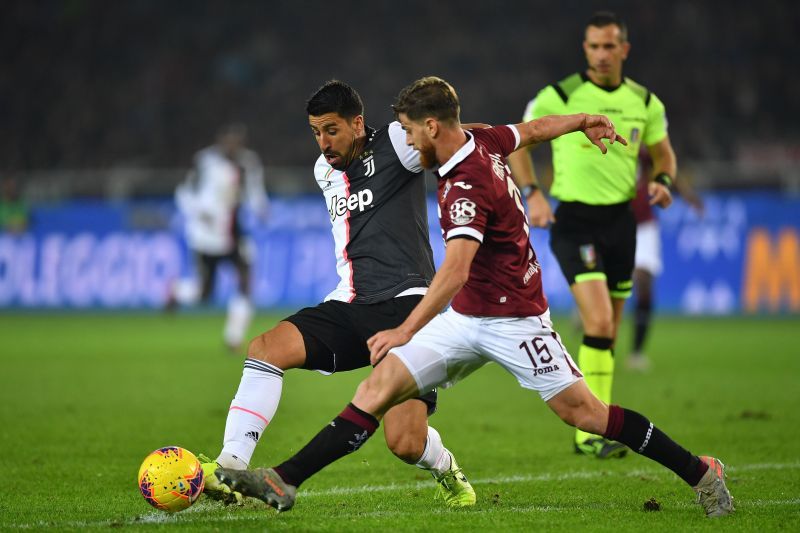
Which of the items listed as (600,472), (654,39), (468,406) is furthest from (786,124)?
(600,472)

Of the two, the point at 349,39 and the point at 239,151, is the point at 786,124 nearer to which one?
the point at 349,39

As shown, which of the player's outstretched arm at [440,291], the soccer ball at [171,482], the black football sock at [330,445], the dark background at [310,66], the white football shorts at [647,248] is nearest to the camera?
the player's outstretched arm at [440,291]

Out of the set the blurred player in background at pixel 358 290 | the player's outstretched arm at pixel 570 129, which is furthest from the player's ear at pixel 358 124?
the player's outstretched arm at pixel 570 129

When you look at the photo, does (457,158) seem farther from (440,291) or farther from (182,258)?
(182,258)

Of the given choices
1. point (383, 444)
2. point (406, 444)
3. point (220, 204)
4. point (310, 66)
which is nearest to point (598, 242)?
point (383, 444)

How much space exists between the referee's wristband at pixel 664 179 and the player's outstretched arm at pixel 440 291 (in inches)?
116

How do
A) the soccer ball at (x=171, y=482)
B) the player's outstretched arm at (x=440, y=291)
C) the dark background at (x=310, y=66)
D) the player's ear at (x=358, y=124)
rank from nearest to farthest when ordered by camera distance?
the player's outstretched arm at (x=440, y=291) → the soccer ball at (x=171, y=482) → the player's ear at (x=358, y=124) → the dark background at (x=310, y=66)

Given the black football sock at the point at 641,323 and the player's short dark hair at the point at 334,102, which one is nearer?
the player's short dark hair at the point at 334,102

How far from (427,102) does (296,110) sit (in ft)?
69.9

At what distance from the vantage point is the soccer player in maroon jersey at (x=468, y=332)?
466cm

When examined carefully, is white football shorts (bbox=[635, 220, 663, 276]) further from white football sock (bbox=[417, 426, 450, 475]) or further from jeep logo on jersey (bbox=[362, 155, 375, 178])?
white football sock (bbox=[417, 426, 450, 475])

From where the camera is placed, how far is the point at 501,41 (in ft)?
87.1

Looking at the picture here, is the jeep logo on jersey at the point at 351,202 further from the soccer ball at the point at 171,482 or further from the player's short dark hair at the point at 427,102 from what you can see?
the soccer ball at the point at 171,482

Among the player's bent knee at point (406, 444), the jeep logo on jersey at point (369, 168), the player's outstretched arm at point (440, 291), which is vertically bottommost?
the player's bent knee at point (406, 444)
